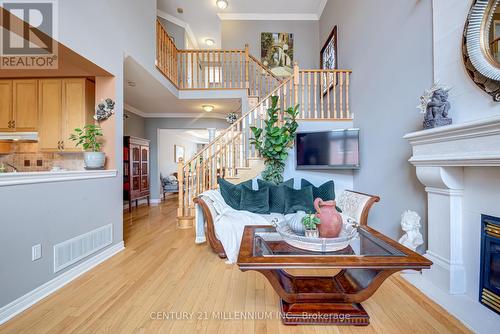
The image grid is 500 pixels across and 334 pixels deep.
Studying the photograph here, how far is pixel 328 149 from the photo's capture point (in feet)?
11.7

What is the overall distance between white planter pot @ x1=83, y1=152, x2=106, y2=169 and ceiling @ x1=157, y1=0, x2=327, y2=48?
4.69 meters

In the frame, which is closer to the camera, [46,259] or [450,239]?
[450,239]

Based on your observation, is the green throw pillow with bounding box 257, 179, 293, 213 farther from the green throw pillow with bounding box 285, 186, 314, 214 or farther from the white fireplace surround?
the white fireplace surround

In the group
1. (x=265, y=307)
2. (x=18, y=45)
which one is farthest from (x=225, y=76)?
(x=265, y=307)

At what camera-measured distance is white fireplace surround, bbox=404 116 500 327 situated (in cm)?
148

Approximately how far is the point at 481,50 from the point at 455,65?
227 mm

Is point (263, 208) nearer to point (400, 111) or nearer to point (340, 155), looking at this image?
point (340, 155)

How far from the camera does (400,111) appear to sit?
2438mm

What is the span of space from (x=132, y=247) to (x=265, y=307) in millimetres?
2145

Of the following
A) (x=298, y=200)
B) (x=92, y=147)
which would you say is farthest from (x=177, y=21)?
(x=298, y=200)

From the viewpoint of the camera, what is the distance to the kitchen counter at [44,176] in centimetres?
160


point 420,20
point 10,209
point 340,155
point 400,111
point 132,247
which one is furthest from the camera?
point 340,155

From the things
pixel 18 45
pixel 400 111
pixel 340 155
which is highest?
pixel 18 45

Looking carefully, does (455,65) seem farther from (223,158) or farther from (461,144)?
(223,158)
